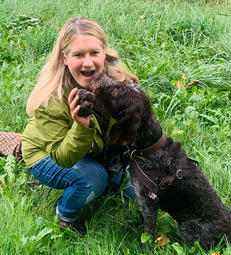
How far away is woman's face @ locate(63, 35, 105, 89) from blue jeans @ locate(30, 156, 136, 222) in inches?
27.5

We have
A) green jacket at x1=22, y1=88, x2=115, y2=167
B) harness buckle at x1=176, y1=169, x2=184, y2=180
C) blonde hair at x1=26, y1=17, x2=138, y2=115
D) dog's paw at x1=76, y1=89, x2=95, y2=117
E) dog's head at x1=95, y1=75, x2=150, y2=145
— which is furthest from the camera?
blonde hair at x1=26, y1=17, x2=138, y2=115

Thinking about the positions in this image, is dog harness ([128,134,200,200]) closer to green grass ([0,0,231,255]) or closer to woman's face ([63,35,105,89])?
green grass ([0,0,231,255])

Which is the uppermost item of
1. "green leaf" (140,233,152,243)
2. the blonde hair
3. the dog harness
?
the blonde hair

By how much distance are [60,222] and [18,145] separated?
1.11 metres

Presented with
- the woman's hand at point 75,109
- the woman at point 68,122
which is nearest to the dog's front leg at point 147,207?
the woman at point 68,122

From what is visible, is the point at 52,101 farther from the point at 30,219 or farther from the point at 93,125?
the point at 30,219

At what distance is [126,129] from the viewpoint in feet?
8.93

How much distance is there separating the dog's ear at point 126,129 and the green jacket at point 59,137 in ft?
0.31

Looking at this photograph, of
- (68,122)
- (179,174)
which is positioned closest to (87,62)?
(68,122)

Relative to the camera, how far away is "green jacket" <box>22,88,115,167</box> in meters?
2.75

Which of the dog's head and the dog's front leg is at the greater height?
the dog's head

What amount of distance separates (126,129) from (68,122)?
2.05 feet

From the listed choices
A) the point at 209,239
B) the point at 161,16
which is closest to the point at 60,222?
the point at 209,239

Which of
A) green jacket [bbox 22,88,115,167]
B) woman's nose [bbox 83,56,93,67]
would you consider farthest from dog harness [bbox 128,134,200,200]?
woman's nose [bbox 83,56,93,67]
